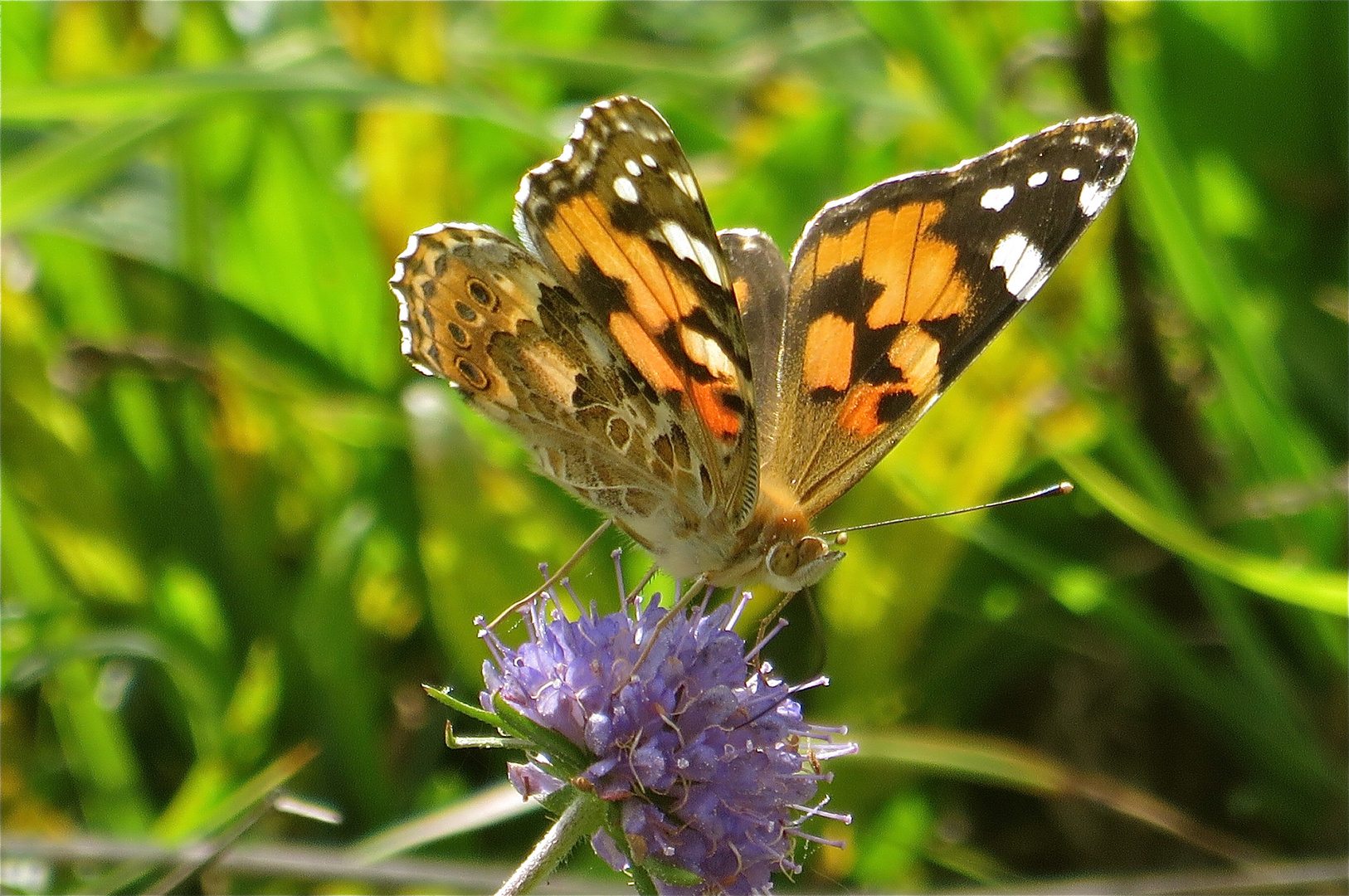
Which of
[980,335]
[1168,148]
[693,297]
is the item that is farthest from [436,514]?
[1168,148]

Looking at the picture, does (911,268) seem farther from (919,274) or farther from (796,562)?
(796,562)

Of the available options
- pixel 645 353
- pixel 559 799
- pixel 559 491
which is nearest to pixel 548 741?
pixel 559 799

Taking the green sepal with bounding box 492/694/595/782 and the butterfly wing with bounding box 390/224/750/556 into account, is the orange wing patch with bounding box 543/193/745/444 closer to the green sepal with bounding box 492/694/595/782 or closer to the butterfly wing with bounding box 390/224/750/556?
the butterfly wing with bounding box 390/224/750/556

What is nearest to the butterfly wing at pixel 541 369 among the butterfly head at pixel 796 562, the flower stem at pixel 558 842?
the butterfly head at pixel 796 562

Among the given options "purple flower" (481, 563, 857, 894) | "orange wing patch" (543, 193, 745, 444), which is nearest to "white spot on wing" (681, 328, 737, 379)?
"orange wing patch" (543, 193, 745, 444)

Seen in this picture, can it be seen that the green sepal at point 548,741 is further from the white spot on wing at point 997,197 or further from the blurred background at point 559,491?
the white spot on wing at point 997,197

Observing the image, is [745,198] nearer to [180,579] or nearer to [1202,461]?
[1202,461]
